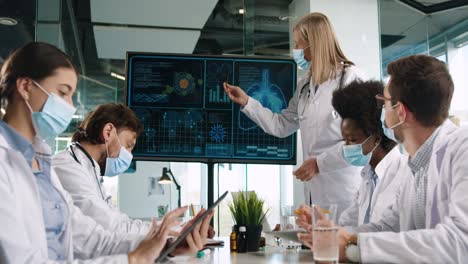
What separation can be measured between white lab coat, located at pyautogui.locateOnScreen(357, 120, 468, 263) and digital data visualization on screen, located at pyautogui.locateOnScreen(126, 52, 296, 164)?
180 cm

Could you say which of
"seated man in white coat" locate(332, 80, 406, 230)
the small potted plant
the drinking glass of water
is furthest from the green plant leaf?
the drinking glass of water

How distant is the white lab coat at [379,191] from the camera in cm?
182

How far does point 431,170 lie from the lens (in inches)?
56.8

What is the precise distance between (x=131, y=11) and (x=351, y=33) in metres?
1.96

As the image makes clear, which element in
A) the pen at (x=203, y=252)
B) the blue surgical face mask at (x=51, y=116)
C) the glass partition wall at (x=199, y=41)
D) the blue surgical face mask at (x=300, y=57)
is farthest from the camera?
the glass partition wall at (x=199, y=41)

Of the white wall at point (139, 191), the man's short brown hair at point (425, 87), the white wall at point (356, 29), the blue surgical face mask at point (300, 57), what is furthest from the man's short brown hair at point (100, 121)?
the white wall at point (356, 29)

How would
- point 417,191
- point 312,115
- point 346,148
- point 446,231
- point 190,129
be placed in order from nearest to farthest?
1. point 446,231
2. point 417,191
3. point 346,148
4. point 312,115
5. point 190,129

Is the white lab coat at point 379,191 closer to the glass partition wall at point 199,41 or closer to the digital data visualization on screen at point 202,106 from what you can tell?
the digital data visualization on screen at point 202,106

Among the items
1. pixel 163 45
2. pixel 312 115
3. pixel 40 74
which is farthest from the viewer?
pixel 163 45

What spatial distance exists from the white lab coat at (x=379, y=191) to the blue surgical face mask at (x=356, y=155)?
3.0 inches

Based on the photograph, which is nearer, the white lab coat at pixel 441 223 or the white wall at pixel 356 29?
the white lab coat at pixel 441 223

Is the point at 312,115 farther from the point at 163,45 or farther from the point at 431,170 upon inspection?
the point at 163,45

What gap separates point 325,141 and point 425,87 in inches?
45.0

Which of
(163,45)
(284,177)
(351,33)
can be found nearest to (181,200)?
(284,177)
